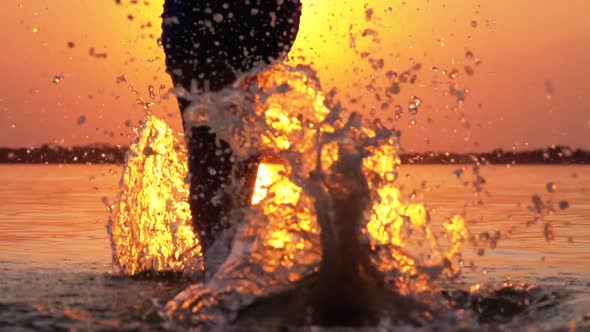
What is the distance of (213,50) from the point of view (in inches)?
264

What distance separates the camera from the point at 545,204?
6711 mm

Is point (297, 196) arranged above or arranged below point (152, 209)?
above

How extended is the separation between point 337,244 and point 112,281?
93.7 inches

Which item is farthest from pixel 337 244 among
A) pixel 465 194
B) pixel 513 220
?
pixel 465 194

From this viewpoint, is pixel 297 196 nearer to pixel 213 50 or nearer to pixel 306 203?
pixel 306 203

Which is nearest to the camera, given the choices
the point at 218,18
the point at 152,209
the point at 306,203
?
the point at 306,203

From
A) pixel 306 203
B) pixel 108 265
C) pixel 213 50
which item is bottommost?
pixel 108 265

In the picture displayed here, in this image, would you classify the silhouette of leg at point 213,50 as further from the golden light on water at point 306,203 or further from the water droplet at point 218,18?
the golden light on water at point 306,203

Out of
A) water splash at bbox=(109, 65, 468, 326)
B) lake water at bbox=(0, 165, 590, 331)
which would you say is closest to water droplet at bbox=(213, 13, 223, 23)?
water splash at bbox=(109, 65, 468, 326)

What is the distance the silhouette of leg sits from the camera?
262 inches

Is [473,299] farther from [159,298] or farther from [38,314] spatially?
[38,314]

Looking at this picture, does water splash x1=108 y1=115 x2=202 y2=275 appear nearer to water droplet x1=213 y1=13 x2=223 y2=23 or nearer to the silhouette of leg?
the silhouette of leg

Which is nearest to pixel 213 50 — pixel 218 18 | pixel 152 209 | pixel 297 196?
pixel 218 18

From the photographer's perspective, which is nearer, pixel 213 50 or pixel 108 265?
pixel 213 50
